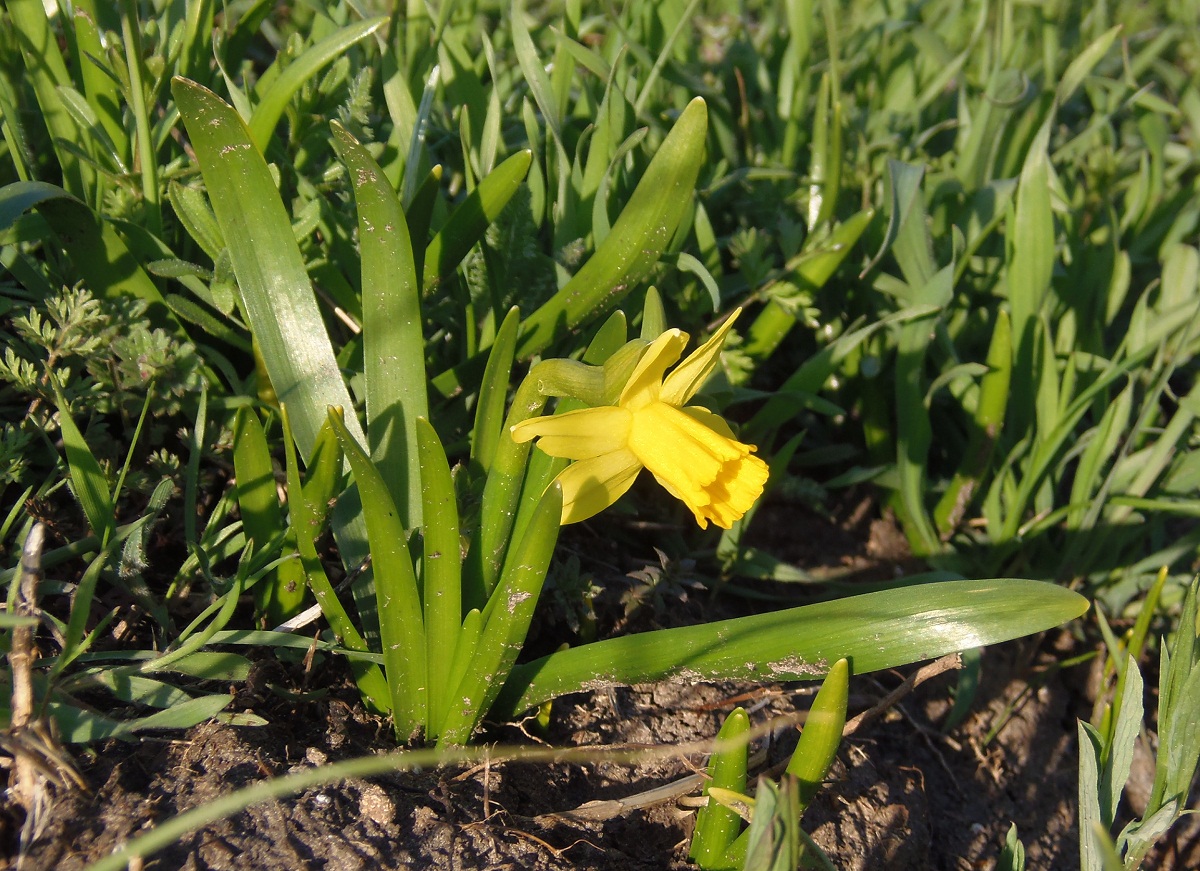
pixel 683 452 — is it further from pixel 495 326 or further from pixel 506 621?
pixel 495 326

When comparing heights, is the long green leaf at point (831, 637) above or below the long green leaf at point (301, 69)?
below

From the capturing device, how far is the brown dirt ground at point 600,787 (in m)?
1.18

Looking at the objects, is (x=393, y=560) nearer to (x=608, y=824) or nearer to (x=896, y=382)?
(x=608, y=824)

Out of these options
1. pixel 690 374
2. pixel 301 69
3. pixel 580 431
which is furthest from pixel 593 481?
pixel 301 69

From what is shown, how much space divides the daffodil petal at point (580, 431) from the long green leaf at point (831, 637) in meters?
0.30

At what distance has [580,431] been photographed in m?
1.27

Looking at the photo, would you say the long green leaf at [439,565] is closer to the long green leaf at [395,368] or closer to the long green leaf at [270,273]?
the long green leaf at [395,368]

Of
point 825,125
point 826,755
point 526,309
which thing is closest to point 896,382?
point 825,125

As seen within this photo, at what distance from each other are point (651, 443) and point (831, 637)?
0.37 meters

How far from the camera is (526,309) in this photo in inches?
71.7

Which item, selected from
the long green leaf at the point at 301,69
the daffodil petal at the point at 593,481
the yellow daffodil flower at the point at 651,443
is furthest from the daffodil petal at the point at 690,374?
the long green leaf at the point at 301,69

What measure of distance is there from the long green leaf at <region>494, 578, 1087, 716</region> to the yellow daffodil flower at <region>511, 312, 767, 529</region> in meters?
0.18

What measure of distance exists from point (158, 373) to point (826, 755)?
116 centimetres

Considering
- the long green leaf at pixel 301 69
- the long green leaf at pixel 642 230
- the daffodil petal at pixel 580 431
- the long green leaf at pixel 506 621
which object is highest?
the long green leaf at pixel 301 69
